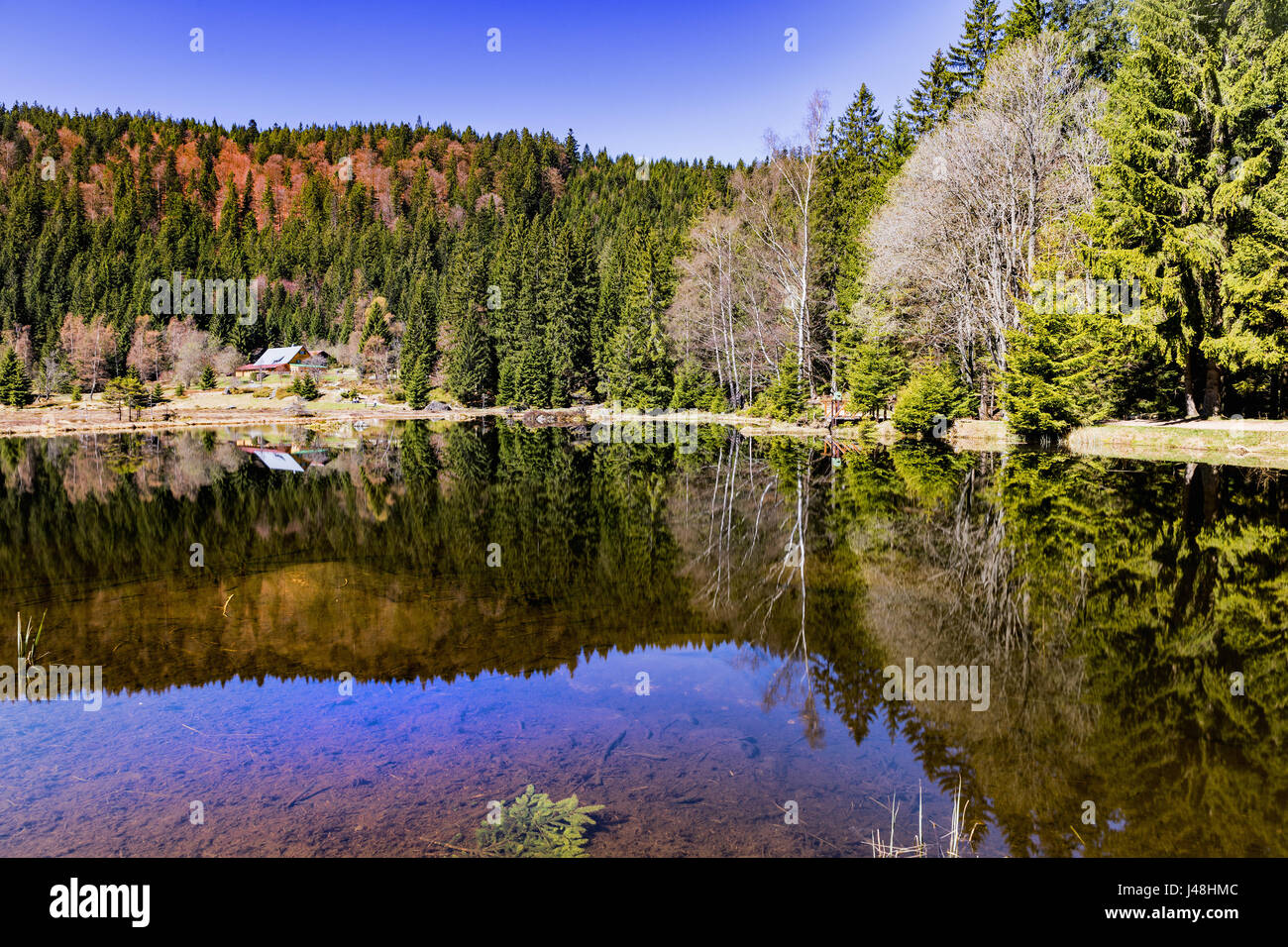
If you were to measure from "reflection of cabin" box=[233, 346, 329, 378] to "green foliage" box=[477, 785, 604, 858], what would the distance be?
3842 inches

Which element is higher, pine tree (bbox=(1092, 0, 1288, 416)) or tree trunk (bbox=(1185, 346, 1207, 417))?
pine tree (bbox=(1092, 0, 1288, 416))

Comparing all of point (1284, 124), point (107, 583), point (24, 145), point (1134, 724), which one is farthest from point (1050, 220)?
point (24, 145)

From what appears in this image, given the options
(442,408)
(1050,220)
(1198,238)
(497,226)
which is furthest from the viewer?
(497,226)

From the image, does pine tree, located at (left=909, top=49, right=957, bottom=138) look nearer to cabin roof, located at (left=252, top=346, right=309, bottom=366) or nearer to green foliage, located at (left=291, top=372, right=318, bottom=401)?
green foliage, located at (left=291, top=372, right=318, bottom=401)

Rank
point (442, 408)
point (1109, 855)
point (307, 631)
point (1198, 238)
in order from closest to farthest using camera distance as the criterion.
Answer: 1. point (1109, 855)
2. point (307, 631)
3. point (1198, 238)
4. point (442, 408)

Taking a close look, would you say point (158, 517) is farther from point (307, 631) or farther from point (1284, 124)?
point (1284, 124)

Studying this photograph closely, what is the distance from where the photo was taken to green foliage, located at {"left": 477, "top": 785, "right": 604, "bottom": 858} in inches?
150

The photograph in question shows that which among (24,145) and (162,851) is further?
(24,145)

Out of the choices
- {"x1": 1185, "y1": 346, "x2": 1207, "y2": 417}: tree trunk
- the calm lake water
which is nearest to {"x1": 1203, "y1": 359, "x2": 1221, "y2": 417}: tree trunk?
{"x1": 1185, "y1": 346, "x2": 1207, "y2": 417}: tree trunk

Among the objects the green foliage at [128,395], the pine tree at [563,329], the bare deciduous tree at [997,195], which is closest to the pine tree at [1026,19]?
the bare deciduous tree at [997,195]

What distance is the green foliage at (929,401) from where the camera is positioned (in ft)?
102

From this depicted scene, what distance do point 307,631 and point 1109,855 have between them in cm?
682

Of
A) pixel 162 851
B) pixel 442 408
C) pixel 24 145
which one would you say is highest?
pixel 24 145

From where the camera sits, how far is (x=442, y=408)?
6500cm
